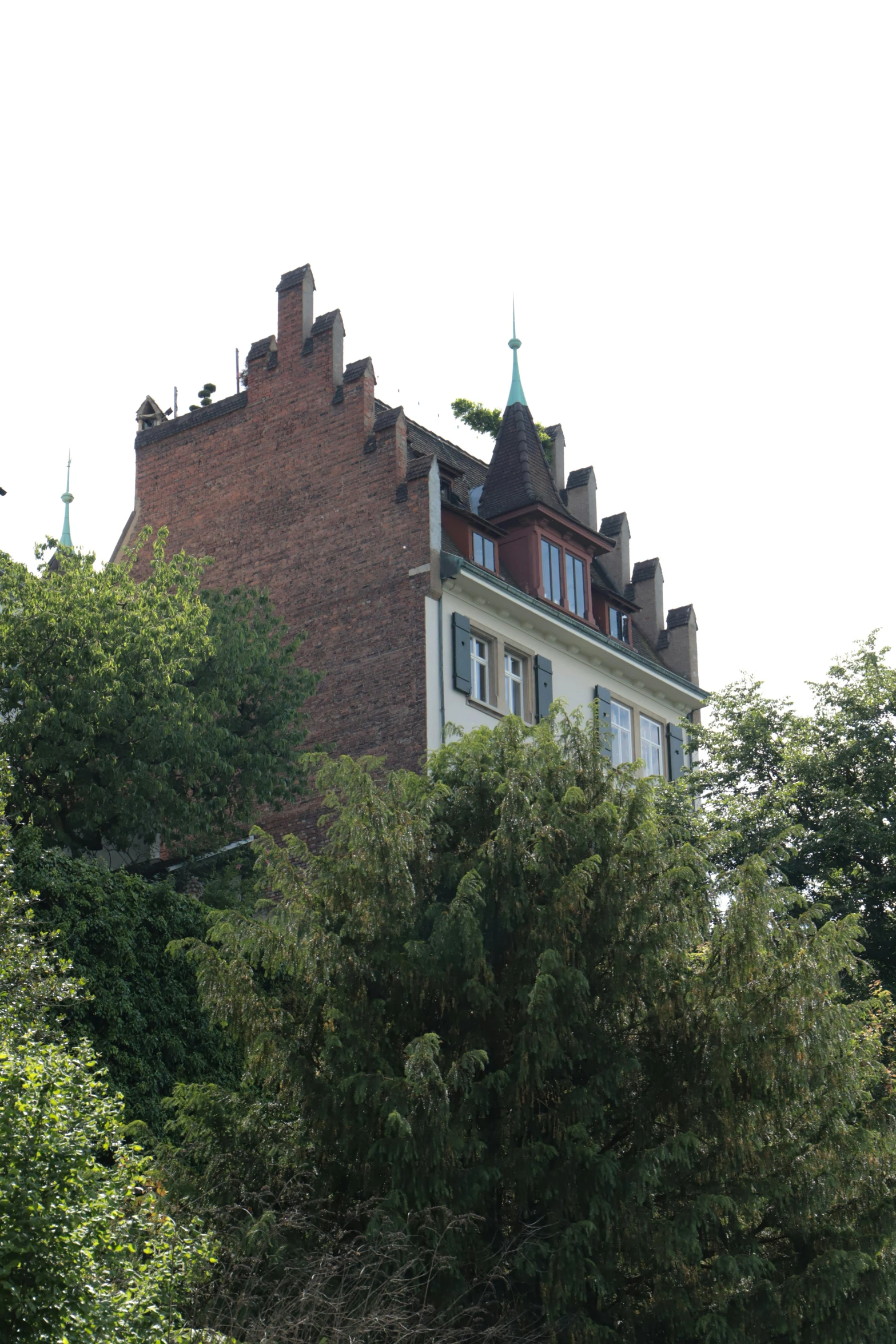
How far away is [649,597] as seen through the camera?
42.1 metres

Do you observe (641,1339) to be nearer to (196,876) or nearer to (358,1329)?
(358,1329)

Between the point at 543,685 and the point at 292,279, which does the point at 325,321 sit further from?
the point at 543,685

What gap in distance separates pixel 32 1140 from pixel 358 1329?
4520 millimetres

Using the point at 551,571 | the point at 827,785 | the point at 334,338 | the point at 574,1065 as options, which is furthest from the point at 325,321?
Answer: the point at 574,1065

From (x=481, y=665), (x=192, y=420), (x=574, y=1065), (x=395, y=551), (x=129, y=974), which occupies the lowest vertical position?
(x=574, y=1065)

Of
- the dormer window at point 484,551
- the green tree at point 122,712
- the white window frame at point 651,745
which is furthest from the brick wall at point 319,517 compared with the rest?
the white window frame at point 651,745

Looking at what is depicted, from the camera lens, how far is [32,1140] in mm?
10750

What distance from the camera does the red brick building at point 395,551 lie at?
1308 inches

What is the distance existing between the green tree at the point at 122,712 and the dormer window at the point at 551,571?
28.3ft

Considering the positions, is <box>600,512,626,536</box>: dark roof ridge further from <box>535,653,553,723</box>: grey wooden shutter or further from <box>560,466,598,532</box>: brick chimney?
<box>535,653,553,723</box>: grey wooden shutter

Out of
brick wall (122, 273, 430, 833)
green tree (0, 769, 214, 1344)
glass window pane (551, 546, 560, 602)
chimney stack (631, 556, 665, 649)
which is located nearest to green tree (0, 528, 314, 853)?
brick wall (122, 273, 430, 833)

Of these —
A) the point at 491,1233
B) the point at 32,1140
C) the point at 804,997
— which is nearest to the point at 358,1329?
the point at 491,1233

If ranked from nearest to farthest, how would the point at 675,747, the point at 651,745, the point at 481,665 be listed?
1. the point at 481,665
2. the point at 651,745
3. the point at 675,747

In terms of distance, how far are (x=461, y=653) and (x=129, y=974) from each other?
39.9 feet
